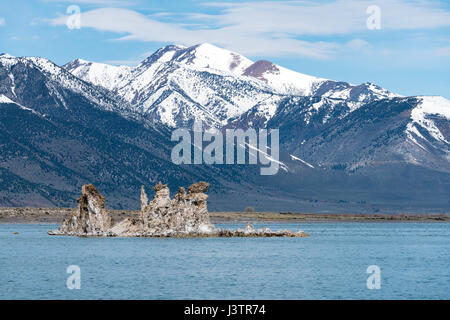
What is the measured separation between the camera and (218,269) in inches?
4129

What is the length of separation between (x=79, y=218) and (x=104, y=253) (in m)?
46.9

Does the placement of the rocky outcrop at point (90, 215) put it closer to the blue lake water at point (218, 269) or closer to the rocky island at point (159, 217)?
the rocky island at point (159, 217)

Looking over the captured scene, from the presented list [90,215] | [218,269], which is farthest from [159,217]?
[218,269]

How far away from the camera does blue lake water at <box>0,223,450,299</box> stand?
83625 millimetres

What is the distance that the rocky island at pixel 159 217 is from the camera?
15975cm

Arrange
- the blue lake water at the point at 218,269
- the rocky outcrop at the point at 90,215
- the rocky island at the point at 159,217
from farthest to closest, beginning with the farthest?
the rocky outcrop at the point at 90,215, the rocky island at the point at 159,217, the blue lake water at the point at 218,269

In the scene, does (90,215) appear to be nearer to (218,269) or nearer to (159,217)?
(159,217)

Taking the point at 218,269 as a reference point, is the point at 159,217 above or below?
above

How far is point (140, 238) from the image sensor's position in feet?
543

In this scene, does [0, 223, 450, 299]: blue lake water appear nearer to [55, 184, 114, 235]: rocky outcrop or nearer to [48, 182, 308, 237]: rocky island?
[48, 182, 308, 237]: rocky island

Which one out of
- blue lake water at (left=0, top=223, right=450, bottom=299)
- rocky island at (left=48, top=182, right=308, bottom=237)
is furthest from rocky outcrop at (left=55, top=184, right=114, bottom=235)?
blue lake water at (left=0, top=223, right=450, bottom=299)

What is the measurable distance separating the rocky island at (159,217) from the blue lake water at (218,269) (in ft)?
18.3

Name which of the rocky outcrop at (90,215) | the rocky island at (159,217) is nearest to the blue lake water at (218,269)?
the rocky island at (159,217)

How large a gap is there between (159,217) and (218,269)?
60.4 meters
